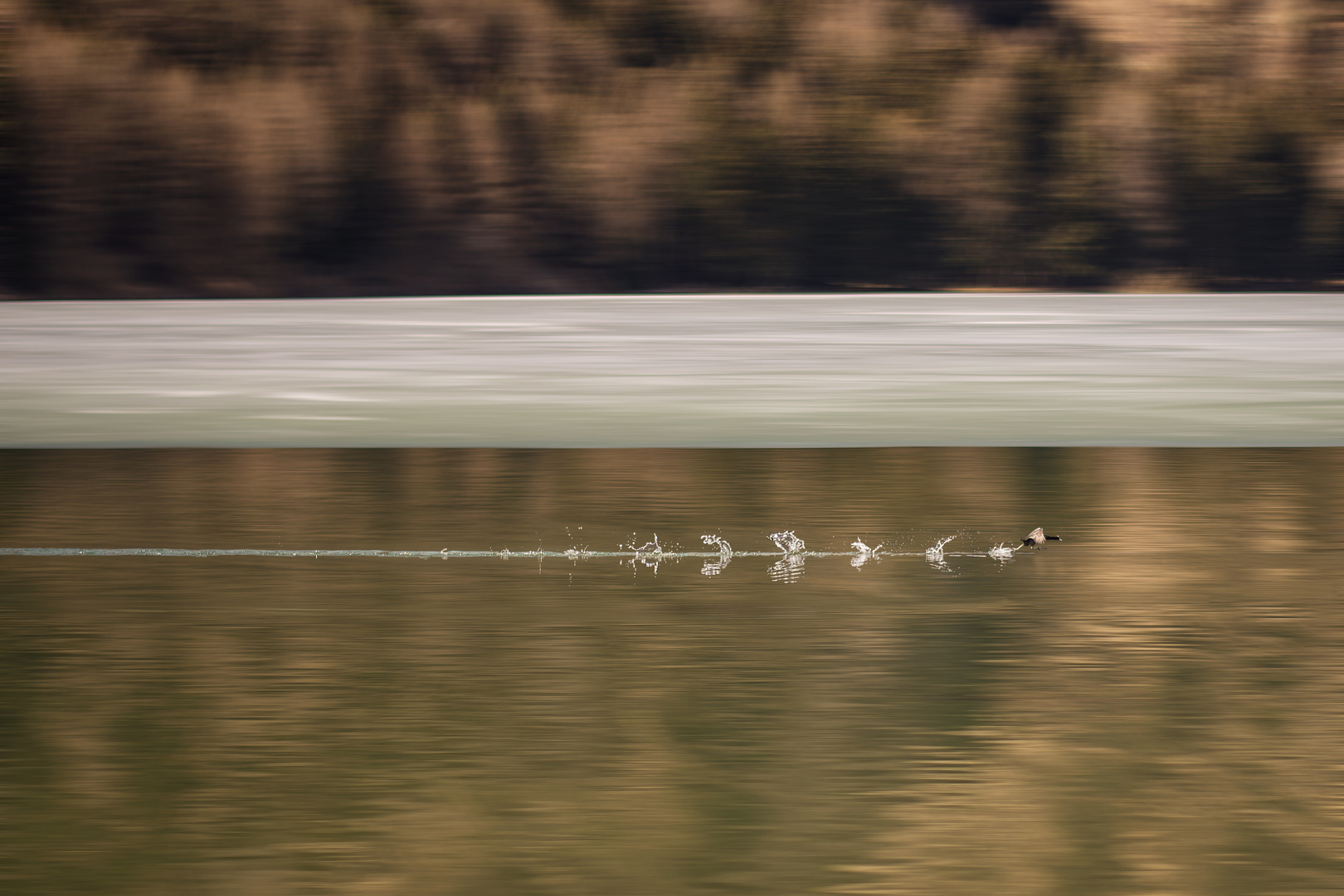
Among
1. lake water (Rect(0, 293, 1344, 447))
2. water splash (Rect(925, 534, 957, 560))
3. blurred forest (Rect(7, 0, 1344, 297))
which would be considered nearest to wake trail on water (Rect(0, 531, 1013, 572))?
water splash (Rect(925, 534, 957, 560))

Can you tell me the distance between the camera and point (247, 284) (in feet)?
122

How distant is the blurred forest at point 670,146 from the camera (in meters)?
36.1

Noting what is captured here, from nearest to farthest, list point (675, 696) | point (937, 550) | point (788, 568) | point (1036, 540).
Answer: point (675, 696) → point (788, 568) → point (937, 550) → point (1036, 540)

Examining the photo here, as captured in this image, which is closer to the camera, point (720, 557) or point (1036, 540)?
point (720, 557)

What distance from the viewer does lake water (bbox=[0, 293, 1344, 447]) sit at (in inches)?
357

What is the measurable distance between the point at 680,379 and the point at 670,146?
1021 inches

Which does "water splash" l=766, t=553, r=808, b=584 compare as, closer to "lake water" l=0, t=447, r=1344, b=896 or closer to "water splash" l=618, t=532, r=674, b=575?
"lake water" l=0, t=447, r=1344, b=896

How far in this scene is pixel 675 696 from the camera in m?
3.92

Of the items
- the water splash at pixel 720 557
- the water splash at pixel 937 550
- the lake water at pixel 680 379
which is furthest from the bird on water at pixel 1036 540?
the lake water at pixel 680 379

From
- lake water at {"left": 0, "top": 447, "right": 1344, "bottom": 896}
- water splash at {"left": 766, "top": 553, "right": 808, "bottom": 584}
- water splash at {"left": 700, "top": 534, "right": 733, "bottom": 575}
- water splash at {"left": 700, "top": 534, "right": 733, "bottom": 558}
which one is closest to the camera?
lake water at {"left": 0, "top": 447, "right": 1344, "bottom": 896}

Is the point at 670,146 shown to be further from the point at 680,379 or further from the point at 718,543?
the point at 718,543

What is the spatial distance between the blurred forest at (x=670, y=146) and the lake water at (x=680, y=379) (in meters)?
16.3

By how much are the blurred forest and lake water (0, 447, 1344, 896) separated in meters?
29.4

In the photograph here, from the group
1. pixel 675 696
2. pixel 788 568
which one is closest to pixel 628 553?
pixel 788 568
